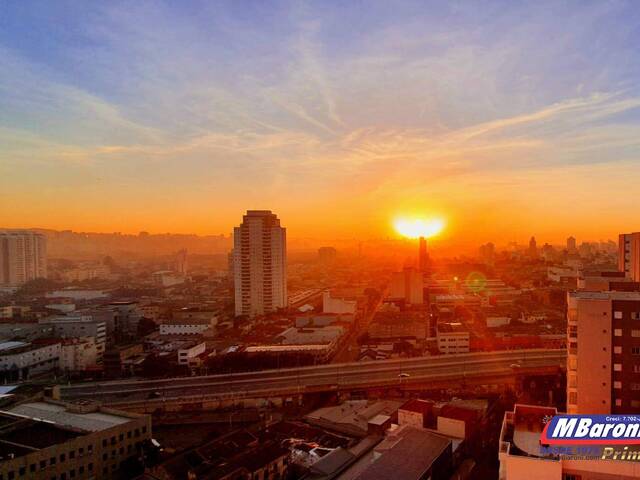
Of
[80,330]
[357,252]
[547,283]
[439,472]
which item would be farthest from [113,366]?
[357,252]

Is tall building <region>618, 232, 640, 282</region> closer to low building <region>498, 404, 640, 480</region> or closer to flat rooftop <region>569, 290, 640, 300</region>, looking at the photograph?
flat rooftop <region>569, 290, 640, 300</region>

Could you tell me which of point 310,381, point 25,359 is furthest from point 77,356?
point 310,381

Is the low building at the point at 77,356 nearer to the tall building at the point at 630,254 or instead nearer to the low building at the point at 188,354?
the low building at the point at 188,354

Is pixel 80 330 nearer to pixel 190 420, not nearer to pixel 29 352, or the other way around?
pixel 29 352

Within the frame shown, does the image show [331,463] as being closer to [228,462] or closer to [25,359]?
[228,462]

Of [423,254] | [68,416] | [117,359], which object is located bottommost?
[117,359]
